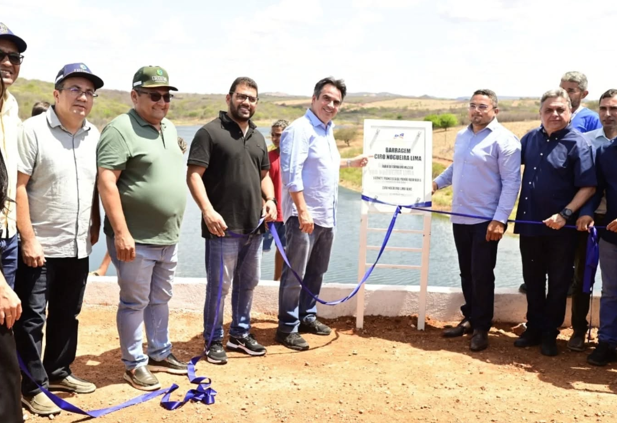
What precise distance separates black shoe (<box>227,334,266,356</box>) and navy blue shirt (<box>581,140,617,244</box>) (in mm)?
2659

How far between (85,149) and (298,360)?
222cm

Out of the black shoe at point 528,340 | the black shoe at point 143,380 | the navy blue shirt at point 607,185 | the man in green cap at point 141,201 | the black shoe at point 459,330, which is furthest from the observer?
the black shoe at point 459,330

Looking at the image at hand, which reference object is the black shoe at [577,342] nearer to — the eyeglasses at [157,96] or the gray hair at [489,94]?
the gray hair at [489,94]

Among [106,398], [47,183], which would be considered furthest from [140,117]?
[106,398]

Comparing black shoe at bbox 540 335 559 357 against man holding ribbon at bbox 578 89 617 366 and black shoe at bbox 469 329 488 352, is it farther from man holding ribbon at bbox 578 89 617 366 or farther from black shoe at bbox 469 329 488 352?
black shoe at bbox 469 329 488 352

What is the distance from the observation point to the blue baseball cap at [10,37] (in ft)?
12.0

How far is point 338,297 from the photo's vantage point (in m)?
6.23

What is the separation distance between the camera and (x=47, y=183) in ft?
12.7

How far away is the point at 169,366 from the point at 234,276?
821mm

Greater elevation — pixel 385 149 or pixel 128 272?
pixel 385 149

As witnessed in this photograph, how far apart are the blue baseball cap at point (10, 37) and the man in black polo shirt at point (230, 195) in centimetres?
129

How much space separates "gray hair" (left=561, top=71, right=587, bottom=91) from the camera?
5.91 meters

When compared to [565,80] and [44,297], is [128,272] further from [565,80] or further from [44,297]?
[565,80]

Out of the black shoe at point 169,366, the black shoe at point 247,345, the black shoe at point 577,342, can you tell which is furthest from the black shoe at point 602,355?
the black shoe at point 169,366
